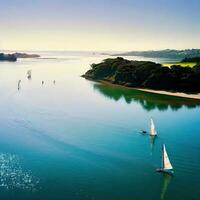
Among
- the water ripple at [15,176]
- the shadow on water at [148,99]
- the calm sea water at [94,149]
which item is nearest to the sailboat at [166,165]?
the calm sea water at [94,149]

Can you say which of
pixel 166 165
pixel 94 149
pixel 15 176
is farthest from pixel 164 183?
pixel 15 176

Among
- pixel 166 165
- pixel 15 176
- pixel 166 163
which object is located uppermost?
pixel 166 163

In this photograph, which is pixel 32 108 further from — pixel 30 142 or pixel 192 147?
pixel 192 147

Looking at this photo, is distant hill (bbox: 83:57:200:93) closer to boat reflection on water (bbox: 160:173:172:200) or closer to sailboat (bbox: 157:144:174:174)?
sailboat (bbox: 157:144:174:174)

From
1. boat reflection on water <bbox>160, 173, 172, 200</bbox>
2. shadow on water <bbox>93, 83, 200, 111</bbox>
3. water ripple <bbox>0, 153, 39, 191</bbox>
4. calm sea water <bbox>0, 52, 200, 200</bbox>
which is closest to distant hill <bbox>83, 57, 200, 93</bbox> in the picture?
shadow on water <bbox>93, 83, 200, 111</bbox>

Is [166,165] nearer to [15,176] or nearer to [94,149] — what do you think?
[94,149]

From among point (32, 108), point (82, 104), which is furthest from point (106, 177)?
point (82, 104)

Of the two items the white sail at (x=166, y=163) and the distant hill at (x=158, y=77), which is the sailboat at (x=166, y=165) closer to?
the white sail at (x=166, y=163)
